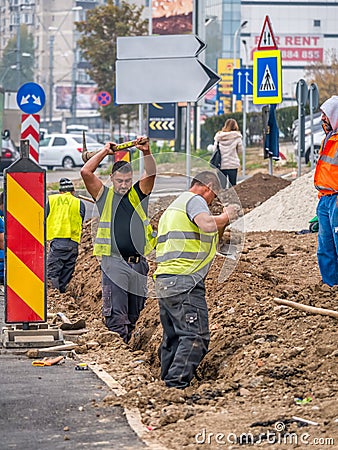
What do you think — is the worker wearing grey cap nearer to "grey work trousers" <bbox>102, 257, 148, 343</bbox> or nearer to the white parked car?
"grey work trousers" <bbox>102, 257, 148, 343</bbox>

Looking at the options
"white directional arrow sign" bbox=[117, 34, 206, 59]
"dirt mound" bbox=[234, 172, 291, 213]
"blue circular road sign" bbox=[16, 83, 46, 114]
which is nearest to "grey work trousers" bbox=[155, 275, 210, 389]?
"white directional arrow sign" bbox=[117, 34, 206, 59]

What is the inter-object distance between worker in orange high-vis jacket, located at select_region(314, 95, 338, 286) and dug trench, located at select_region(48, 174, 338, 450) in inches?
16.0

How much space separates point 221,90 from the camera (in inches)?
3081

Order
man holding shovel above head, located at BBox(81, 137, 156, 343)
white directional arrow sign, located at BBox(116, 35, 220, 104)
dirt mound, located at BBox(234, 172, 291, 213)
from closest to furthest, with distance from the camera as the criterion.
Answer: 1. man holding shovel above head, located at BBox(81, 137, 156, 343)
2. white directional arrow sign, located at BBox(116, 35, 220, 104)
3. dirt mound, located at BBox(234, 172, 291, 213)

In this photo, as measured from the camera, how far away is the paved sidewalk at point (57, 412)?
612cm

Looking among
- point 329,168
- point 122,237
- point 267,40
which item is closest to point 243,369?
point 122,237

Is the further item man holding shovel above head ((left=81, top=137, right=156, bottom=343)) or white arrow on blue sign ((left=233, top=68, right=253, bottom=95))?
white arrow on blue sign ((left=233, top=68, right=253, bottom=95))

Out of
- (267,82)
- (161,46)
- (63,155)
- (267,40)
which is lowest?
(63,155)

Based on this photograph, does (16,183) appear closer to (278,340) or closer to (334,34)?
(278,340)

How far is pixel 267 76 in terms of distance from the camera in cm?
1792

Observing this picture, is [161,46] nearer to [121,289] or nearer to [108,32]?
[121,289]

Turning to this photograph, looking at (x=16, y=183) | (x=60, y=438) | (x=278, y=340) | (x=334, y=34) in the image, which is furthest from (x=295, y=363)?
(x=334, y=34)

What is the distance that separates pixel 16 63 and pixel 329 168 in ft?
287

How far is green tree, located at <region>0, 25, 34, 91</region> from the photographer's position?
322ft
